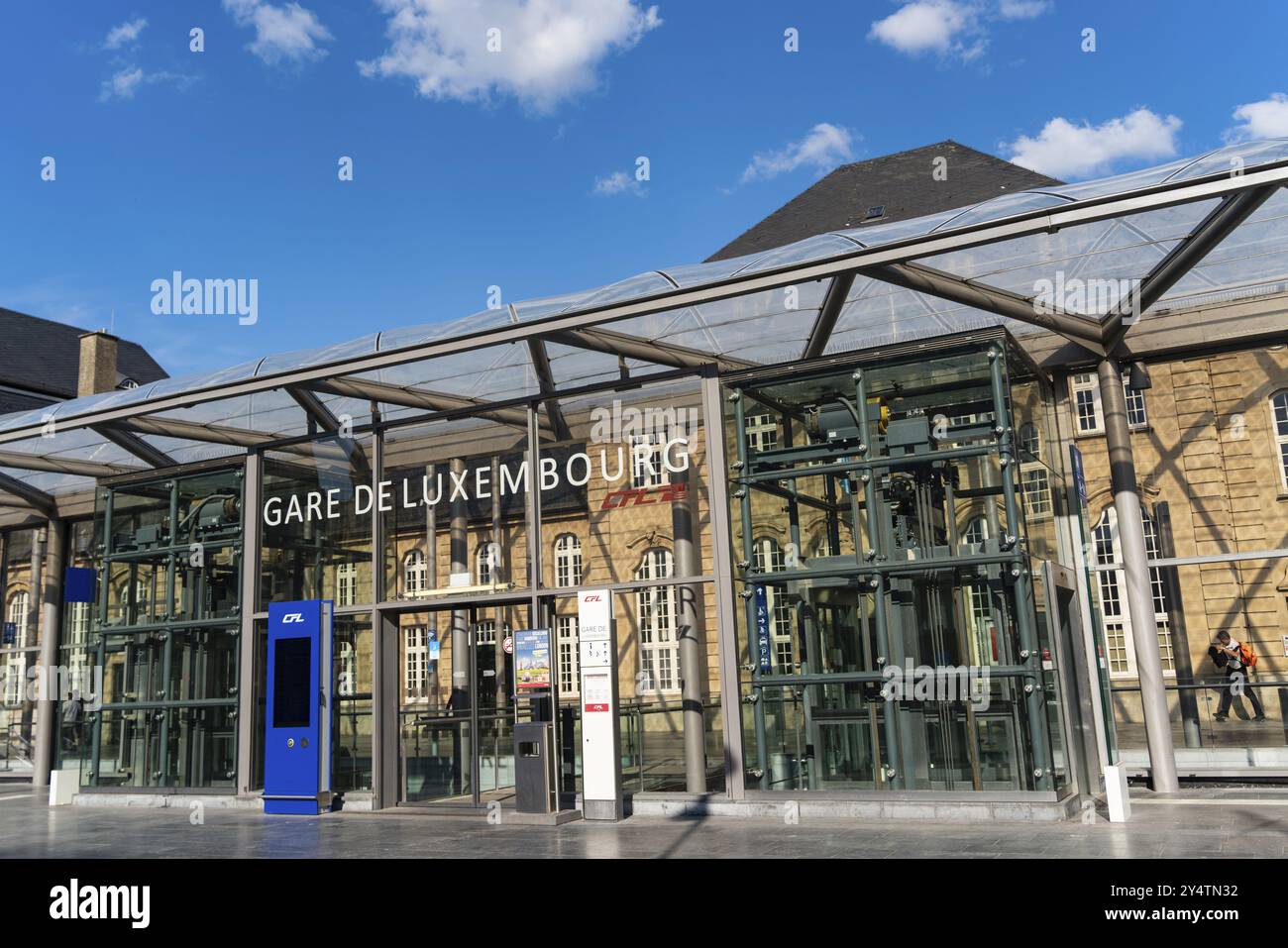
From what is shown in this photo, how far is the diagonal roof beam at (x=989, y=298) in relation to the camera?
36.7 ft

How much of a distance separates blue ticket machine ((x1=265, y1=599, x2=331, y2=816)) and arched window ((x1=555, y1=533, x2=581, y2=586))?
3.28m

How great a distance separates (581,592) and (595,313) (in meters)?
3.18

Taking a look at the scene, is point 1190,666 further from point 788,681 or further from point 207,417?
point 207,417

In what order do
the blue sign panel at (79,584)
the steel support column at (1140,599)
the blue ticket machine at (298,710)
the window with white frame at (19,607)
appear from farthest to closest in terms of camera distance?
the window with white frame at (19,607), the blue sign panel at (79,584), the blue ticket machine at (298,710), the steel support column at (1140,599)

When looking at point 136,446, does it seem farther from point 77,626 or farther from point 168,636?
point 77,626

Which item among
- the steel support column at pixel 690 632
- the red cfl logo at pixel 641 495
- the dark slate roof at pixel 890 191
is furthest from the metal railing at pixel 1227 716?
→ the dark slate roof at pixel 890 191

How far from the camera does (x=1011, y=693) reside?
11102mm

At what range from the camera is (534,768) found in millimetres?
12461

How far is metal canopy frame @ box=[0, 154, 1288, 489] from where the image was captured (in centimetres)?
983

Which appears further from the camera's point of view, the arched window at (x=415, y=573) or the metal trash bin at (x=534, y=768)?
the arched window at (x=415, y=573)

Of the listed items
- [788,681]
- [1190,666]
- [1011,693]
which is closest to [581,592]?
[788,681]

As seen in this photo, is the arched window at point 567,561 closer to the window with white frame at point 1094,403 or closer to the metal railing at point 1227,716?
the window with white frame at point 1094,403

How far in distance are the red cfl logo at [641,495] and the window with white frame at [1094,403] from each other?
508 centimetres
